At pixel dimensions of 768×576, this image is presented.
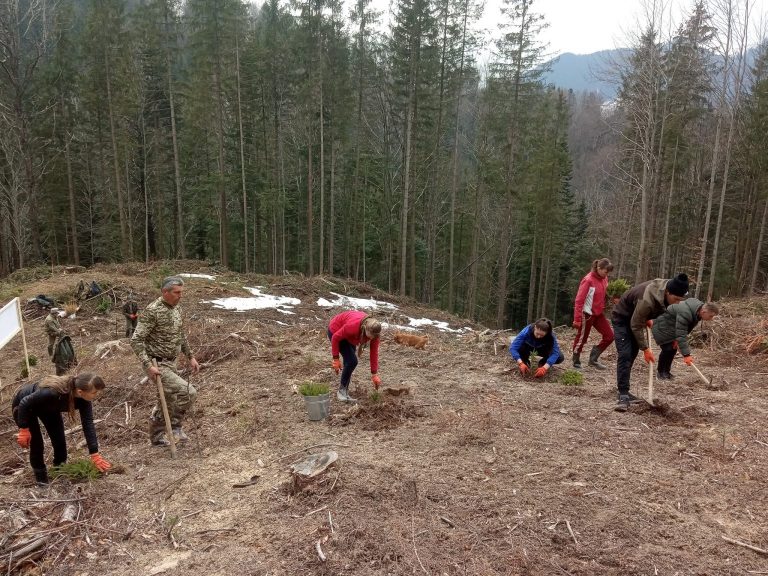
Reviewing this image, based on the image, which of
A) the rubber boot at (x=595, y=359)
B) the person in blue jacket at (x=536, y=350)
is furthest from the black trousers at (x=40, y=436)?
the rubber boot at (x=595, y=359)

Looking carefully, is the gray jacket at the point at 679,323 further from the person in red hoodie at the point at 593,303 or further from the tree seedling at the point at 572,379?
the tree seedling at the point at 572,379

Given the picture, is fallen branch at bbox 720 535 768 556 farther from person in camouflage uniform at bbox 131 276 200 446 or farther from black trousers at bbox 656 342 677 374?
person in camouflage uniform at bbox 131 276 200 446

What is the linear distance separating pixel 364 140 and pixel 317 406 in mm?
23985

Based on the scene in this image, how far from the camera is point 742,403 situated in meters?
5.98

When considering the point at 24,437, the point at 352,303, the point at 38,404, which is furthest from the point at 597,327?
the point at 352,303

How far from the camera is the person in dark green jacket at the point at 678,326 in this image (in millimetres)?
5820

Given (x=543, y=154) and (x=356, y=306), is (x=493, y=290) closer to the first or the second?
(x=543, y=154)

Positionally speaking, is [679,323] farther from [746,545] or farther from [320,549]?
[320,549]

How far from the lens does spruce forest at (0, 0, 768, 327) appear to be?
17984 millimetres

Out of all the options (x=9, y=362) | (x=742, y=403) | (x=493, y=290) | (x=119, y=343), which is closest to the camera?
(x=742, y=403)

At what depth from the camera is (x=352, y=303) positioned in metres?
15.6

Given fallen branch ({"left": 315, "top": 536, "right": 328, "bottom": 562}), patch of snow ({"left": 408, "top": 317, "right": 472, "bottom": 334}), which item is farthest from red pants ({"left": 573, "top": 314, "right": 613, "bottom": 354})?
patch of snow ({"left": 408, "top": 317, "right": 472, "bottom": 334})

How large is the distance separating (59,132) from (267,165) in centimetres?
1070

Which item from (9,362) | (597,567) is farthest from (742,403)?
(9,362)
